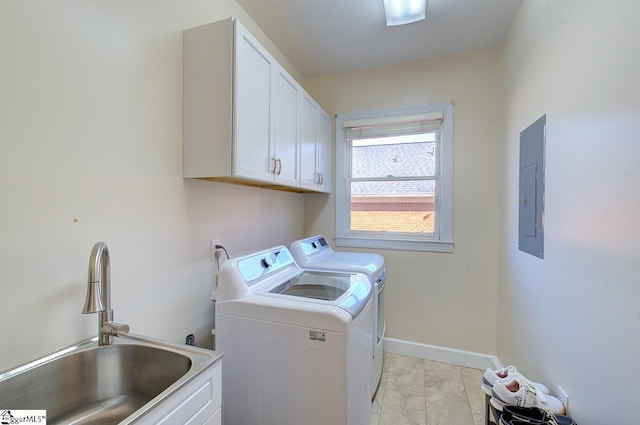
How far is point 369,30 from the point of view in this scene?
212 cm

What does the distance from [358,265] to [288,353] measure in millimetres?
915

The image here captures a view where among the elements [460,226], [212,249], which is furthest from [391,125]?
[212,249]

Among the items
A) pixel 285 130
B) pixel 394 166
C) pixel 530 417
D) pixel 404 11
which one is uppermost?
pixel 404 11

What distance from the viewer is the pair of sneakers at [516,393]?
4.00ft

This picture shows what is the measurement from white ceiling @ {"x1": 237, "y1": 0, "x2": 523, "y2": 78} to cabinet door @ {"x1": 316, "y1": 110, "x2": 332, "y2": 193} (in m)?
0.55

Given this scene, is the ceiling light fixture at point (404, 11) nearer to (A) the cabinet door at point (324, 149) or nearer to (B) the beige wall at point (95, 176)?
(A) the cabinet door at point (324, 149)

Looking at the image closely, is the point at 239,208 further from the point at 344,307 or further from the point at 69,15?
the point at 69,15

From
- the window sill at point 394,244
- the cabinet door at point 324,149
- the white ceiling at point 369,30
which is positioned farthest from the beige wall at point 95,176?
the window sill at point 394,244

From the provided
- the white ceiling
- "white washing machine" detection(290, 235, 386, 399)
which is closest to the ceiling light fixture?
the white ceiling

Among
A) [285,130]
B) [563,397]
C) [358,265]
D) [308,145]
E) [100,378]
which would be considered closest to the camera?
[100,378]

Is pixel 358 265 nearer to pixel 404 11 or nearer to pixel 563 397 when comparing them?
pixel 563 397

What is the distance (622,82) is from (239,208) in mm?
1887

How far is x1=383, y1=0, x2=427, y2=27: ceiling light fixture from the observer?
1.79 m

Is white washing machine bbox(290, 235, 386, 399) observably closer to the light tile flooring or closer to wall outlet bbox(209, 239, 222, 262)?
the light tile flooring
